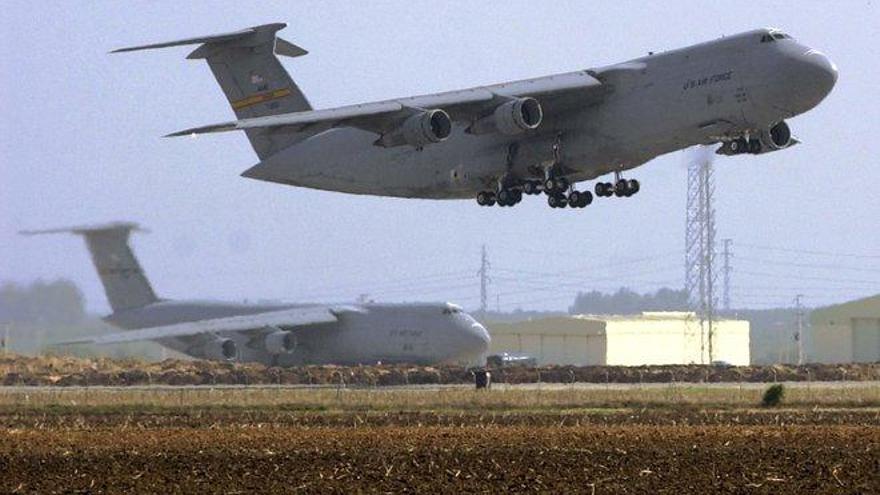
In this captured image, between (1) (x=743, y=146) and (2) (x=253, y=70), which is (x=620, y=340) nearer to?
(2) (x=253, y=70)

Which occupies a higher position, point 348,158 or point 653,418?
point 348,158

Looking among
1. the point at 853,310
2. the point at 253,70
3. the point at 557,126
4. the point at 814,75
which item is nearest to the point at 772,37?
the point at 814,75

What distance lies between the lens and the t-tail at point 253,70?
39375mm

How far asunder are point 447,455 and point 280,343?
31.7 metres

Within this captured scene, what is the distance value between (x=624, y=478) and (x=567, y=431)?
760 centimetres

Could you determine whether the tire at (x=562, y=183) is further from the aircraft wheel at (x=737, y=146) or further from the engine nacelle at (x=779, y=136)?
the engine nacelle at (x=779, y=136)

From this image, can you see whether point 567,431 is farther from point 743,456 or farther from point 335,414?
point 335,414

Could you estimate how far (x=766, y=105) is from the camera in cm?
3108

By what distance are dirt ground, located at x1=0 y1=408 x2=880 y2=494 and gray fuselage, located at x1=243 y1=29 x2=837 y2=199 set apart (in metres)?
5.55

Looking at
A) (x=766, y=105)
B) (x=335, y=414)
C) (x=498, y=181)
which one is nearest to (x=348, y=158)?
(x=498, y=181)

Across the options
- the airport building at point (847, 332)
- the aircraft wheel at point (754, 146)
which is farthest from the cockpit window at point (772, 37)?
the airport building at point (847, 332)

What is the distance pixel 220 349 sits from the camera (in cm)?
5269

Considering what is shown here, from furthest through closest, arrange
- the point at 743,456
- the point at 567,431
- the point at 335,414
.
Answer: the point at 335,414
the point at 567,431
the point at 743,456

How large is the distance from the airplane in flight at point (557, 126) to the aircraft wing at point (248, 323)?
14.7 metres
